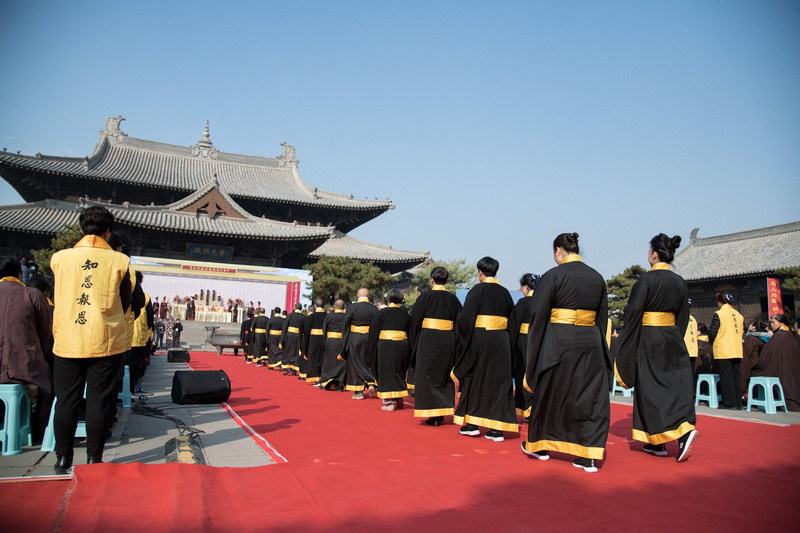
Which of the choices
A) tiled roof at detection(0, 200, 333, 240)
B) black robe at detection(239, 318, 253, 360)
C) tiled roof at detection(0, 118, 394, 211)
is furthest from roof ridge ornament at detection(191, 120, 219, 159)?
black robe at detection(239, 318, 253, 360)

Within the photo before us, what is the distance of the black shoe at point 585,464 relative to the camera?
12.7ft

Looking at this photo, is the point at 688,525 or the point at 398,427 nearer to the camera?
the point at 688,525

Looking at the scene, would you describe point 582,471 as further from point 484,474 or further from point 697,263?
point 697,263

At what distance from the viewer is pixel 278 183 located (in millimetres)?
34094

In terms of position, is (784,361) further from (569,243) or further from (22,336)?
(22,336)

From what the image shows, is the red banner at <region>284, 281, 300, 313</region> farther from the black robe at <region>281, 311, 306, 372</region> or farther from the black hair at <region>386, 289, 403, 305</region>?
the black hair at <region>386, 289, 403, 305</region>

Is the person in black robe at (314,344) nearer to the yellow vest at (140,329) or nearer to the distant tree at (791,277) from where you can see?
the yellow vest at (140,329)

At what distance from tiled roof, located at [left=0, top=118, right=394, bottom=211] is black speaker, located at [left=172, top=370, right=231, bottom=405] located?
23.7 meters

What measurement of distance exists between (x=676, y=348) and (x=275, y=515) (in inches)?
135

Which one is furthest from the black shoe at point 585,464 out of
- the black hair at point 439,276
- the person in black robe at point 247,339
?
the person in black robe at point 247,339

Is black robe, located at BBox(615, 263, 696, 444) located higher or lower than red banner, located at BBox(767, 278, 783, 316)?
lower

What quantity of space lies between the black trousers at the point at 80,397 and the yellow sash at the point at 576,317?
9.91 feet

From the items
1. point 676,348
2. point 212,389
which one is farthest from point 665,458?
point 212,389

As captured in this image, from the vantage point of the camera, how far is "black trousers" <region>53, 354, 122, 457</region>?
3.44 meters
